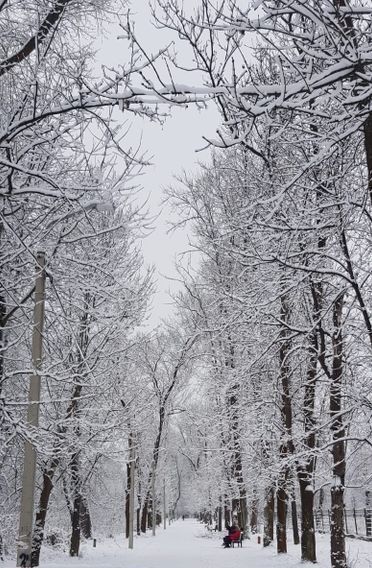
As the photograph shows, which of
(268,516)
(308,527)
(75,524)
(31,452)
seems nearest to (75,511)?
(75,524)

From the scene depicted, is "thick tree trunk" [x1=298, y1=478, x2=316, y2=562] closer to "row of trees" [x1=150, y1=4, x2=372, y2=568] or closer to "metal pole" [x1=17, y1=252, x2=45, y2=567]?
"row of trees" [x1=150, y1=4, x2=372, y2=568]

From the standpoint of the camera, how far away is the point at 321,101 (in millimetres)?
4914

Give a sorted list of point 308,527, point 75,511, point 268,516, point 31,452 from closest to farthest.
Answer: point 31,452 < point 308,527 < point 75,511 < point 268,516

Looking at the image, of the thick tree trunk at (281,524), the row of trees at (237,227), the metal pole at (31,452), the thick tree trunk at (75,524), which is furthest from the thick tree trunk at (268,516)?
the metal pole at (31,452)

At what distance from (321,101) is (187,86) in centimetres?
115

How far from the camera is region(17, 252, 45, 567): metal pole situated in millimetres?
7066

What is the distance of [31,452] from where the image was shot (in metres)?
7.63

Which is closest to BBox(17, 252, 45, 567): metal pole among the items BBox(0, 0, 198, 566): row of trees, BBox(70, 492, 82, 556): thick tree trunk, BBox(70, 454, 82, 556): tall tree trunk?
BBox(0, 0, 198, 566): row of trees

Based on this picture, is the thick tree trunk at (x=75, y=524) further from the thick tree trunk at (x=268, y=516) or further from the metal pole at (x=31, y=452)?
the metal pole at (x=31, y=452)

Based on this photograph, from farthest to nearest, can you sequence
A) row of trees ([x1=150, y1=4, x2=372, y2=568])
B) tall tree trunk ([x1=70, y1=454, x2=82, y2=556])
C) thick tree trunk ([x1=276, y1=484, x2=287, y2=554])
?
tall tree trunk ([x1=70, y1=454, x2=82, y2=556]) < thick tree trunk ([x1=276, y1=484, x2=287, y2=554]) < row of trees ([x1=150, y1=4, x2=372, y2=568])

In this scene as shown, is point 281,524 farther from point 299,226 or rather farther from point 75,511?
point 299,226

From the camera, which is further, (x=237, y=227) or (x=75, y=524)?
(x=75, y=524)

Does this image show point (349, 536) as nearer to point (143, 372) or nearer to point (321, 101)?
point (143, 372)

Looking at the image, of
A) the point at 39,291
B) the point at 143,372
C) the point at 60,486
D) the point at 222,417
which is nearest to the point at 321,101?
the point at 39,291
